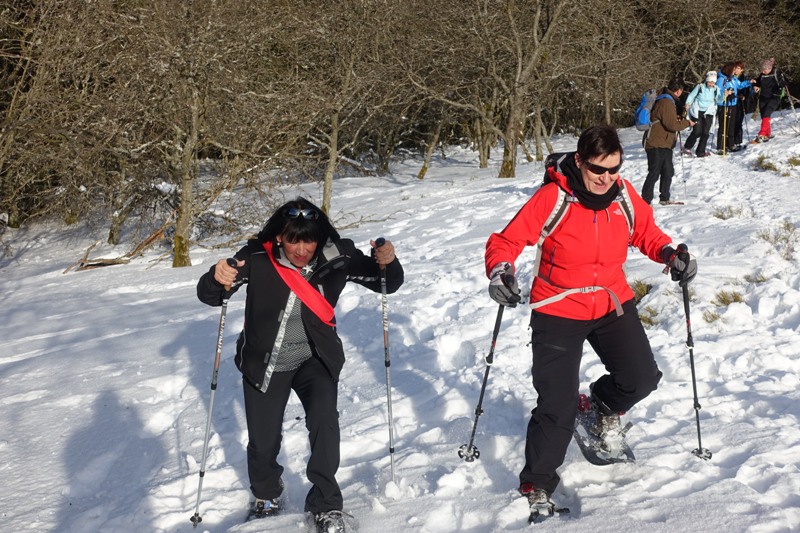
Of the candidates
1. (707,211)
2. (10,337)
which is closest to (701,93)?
(707,211)

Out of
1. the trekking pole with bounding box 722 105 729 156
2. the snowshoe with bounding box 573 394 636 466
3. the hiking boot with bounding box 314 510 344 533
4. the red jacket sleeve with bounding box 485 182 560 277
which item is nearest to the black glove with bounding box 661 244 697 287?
the red jacket sleeve with bounding box 485 182 560 277

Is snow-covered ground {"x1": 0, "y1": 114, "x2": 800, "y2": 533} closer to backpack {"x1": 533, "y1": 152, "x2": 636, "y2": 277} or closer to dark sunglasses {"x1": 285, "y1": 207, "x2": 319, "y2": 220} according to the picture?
backpack {"x1": 533, "y1": 152, "x2": 636, "y2": 277}

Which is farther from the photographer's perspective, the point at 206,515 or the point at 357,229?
the point at 357,229

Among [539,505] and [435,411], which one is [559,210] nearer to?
[539,505]

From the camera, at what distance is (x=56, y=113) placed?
13445 mm

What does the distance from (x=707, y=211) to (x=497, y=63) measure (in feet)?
39.4

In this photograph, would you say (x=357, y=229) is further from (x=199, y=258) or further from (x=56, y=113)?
(x=56, y=113)

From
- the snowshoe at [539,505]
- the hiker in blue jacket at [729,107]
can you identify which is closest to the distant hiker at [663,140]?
the hiker in blue jacket at [729,107]

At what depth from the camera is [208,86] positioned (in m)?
Answer: 13.5

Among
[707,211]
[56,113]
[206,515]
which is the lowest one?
[206,515]

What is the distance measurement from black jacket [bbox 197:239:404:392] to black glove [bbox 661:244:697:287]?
1.70 metres

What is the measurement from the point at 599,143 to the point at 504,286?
83cm

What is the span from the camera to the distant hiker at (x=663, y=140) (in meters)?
10.5

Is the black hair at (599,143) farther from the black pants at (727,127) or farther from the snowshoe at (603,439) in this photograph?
the black pants at (727,127)
